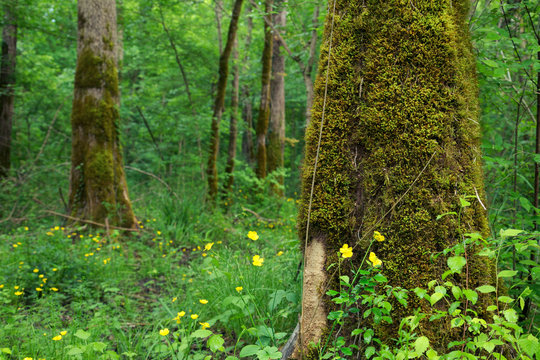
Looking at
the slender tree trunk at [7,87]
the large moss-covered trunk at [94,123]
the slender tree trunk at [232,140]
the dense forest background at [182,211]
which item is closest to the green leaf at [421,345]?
the dense forest background at [182,211]

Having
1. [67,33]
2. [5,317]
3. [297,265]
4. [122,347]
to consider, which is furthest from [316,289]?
[67,33]

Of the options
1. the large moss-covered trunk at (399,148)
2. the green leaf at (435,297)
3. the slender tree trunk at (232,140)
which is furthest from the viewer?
the slender tree trunk at (232,140)

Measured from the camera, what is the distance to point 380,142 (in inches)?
69.9

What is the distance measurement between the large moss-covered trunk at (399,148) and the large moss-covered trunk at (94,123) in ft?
14.3

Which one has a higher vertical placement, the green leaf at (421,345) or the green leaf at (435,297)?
the green leaf at (435,297)

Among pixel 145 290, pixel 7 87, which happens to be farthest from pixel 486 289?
pixel 7 87

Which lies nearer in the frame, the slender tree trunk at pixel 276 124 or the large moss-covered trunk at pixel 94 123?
the large moss-covered trunk at pixel 94 123

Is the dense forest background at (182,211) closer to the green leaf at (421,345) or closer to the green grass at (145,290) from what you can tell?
the green grass at (145,290)

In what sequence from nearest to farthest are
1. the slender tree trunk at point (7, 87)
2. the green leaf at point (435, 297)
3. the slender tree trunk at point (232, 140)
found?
the green leaf at point (435, 297), the slender tree trunk at point (232, 140), the slender tree trunk at point (7, 87)

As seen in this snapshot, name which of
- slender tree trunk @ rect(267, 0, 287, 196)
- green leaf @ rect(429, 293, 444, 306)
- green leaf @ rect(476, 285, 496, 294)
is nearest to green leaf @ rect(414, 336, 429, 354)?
green leaf @ rect(429, 293, 444, 306)

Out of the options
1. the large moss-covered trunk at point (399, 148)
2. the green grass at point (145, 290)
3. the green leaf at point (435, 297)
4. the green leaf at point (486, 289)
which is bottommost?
the green grass at point (145, 290)

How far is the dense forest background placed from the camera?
7.36 feet

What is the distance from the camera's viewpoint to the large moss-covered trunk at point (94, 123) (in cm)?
527

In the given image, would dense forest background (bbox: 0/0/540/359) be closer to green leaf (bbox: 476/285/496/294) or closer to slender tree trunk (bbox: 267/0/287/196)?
green leaf (bbox: 476/285/496/294)
